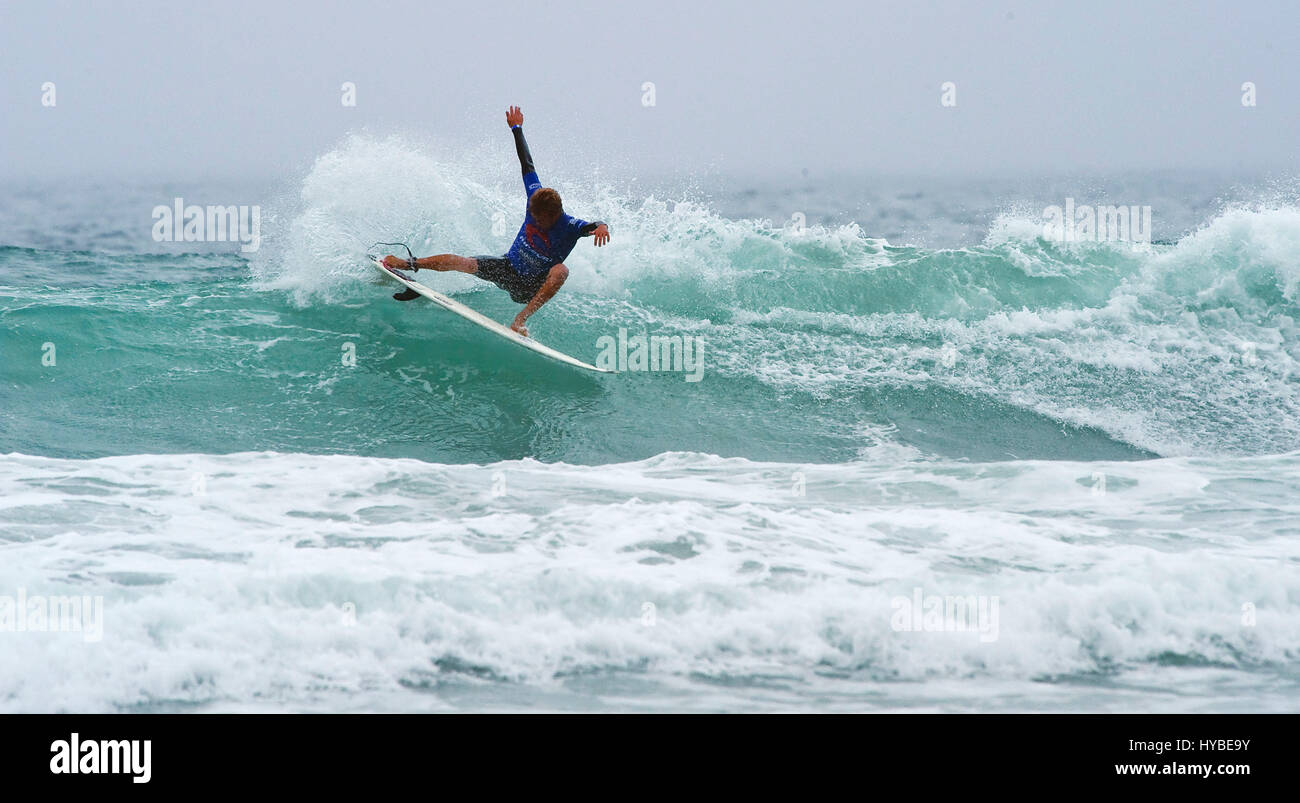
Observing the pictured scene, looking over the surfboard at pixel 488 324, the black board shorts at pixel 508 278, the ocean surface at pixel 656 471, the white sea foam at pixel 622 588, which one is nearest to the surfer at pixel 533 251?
the black board shorts at pixel 508 278

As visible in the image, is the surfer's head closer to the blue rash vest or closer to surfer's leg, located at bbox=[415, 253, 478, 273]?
the blue rash vest

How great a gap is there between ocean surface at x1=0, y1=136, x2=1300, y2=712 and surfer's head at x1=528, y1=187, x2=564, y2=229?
156 centimetres

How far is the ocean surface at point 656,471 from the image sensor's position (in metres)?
4.37

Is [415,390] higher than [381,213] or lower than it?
lower

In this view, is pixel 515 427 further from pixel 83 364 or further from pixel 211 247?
pixel 211 247

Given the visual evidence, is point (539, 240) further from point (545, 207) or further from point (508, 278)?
point (508, 278)

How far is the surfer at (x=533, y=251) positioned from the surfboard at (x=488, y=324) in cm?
12

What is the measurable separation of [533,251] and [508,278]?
0.52 meters

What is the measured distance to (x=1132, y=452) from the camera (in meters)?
8.37

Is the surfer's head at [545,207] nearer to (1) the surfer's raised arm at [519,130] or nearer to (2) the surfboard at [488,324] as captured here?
(1) the surfer's raised arm at [519,130]

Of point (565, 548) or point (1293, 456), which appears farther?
point (1293, 456)

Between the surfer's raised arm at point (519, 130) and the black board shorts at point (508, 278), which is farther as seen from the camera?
the black board shorts at point (508, 278)
